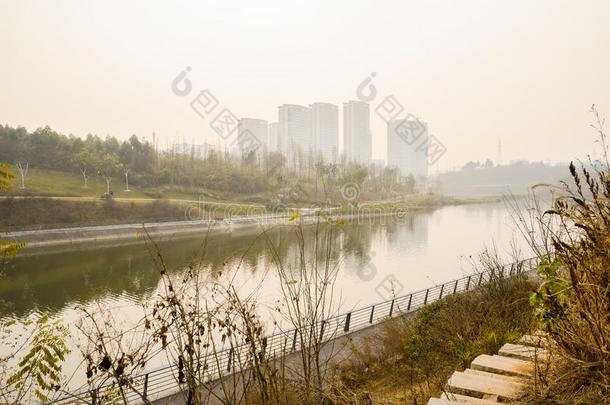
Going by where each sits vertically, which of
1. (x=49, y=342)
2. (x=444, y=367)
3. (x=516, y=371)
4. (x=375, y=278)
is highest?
(x=516, y=371)

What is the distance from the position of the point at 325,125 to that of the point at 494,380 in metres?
70.8

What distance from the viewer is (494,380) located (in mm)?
2811

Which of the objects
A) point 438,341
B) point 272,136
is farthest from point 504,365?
point 272,136

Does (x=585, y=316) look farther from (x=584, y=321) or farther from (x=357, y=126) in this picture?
(x=357, y=126)

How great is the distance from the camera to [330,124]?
235 ft

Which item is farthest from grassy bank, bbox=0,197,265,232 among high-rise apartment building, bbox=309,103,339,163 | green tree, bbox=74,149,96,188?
high-rise apartment building, bbox=309,103,339,163

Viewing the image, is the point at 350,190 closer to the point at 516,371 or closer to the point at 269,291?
the point at 269,291

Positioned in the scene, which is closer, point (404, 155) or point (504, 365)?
point (504, 365)

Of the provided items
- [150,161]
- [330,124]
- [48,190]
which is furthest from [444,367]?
[330,124]

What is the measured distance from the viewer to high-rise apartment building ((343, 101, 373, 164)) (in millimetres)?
75750

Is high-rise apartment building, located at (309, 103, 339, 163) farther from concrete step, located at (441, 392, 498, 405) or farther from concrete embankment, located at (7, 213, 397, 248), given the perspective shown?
concrete step, located at (441, 392, 498, 405)

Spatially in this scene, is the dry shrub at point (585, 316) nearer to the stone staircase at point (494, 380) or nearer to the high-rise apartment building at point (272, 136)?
the stone staircase at point (494, 380)

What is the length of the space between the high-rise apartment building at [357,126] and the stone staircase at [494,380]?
74559 millimetres

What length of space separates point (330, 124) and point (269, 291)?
60647 millimetres
